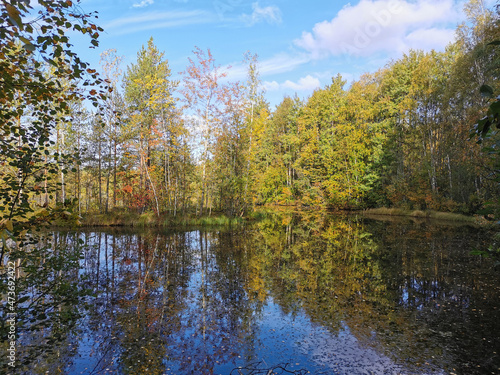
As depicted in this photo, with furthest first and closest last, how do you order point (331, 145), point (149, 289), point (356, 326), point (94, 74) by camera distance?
point (331, 145)
point (149, 289)
point (356, 326)
point (94, 74)

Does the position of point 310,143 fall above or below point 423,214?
above

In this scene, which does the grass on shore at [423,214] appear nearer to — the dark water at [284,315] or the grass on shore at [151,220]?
the dark water at [284,315]

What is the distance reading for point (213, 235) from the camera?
55.7ft

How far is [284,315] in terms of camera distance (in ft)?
19.9

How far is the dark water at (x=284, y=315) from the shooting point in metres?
4.34

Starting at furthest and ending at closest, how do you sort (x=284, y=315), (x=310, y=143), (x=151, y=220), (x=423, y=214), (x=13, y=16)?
(x=310, y=143)
(x=423, y=214)
(x=151, y=220)
(x=284, y=315)
(x=13, y=16)

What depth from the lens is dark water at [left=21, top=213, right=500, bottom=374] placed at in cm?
434

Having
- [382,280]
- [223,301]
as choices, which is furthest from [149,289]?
[382,280]

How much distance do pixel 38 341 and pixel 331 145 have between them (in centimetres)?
3786

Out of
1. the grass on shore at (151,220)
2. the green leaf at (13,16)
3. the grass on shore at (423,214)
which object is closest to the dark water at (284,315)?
the green leaf at (13,16)

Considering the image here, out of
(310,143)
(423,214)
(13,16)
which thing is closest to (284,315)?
(13,16)

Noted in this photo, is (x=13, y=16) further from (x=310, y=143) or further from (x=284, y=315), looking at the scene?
(x=310, y=143)

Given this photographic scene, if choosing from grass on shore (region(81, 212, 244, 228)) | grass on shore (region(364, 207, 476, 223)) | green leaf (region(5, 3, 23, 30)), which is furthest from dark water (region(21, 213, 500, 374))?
grass on shore (region(364, 207, 476, 223))

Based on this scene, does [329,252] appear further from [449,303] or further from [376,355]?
[376,355]
